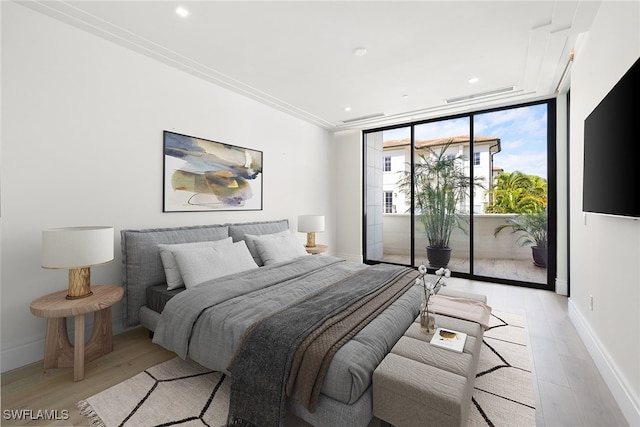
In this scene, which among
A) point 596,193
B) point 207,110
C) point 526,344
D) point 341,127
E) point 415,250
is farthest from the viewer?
point 341,127

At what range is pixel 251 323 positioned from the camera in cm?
183

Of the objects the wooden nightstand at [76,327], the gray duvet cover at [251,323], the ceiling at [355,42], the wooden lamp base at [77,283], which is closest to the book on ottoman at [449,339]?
the gray duvet cover at [251,323]

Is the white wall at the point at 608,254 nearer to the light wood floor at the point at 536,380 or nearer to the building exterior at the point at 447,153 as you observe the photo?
the light wood floor at the point at 536,380

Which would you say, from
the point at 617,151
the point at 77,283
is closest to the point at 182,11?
the point at 77,283

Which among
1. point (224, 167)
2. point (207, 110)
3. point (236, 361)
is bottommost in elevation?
point (236, 361)

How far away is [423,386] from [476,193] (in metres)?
4.01

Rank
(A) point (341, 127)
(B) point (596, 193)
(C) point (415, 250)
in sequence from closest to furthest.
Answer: (B) point (596, 193) → (C) point (415, 250) → (A) point (341, 127)

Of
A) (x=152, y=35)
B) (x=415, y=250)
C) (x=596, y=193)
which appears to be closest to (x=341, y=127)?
(x=415, y=250)

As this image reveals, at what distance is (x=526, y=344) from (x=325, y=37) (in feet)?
10.8

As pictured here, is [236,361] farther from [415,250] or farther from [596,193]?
[415,250]

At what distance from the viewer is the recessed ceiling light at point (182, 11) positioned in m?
2.25

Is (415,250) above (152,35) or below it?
below

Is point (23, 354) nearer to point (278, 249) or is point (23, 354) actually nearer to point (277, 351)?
point (277, 351)

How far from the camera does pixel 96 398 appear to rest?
183 centimetres
